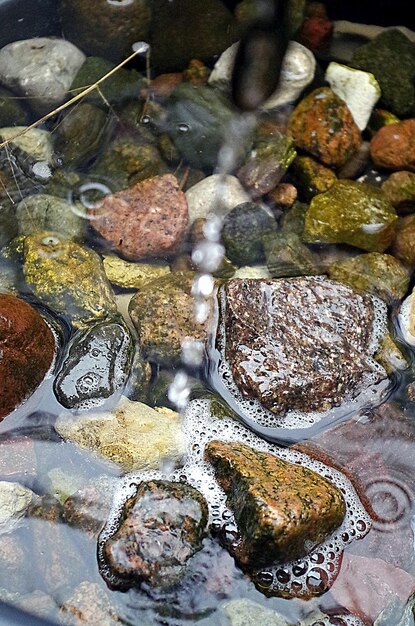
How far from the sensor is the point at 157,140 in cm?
242

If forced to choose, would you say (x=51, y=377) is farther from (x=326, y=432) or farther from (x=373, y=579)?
(x=373, y=579)

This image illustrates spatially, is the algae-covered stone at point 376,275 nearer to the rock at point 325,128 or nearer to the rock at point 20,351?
the rock at point 325,128

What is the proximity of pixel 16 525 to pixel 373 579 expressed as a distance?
0.93m

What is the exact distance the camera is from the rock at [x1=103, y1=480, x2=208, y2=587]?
4.84 feet

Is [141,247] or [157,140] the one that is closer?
[141,247]

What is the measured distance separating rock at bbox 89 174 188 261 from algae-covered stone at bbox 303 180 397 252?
0.47 m

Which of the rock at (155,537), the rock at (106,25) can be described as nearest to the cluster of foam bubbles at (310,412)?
the rock at (155,537)

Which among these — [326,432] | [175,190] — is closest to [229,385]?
[326,432]

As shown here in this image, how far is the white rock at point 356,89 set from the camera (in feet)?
8.18

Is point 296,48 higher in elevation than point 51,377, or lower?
higher

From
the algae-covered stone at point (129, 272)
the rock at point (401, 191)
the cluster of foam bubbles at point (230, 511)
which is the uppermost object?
the rock at point (401, 191)

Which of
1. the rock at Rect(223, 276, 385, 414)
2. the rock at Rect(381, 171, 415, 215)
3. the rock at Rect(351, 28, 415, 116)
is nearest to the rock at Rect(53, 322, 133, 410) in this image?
the rock at Rect(223, 276, 385, 414)

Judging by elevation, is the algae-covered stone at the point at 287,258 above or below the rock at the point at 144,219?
below

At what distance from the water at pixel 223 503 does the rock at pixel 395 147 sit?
31.2 inches
